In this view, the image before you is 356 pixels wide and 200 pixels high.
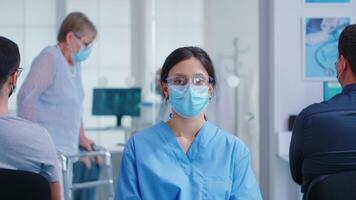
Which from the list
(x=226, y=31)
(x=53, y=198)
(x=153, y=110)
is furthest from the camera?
(x=153, y=110)

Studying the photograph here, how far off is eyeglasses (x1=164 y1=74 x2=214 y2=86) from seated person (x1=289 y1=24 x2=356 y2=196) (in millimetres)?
336

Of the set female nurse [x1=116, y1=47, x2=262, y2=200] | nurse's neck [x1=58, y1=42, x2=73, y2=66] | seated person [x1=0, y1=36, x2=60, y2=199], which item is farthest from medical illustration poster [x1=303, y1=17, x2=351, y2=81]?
seated person [x1=0, y1=36, x2=60, y2=199]

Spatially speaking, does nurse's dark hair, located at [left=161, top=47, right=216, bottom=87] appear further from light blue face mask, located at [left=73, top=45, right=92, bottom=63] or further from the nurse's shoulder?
light blue face mask, located at [left=73, top=45, right=92, bottom=63]

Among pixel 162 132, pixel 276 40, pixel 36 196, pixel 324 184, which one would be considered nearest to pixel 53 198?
pixel 36 196

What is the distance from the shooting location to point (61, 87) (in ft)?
9.40

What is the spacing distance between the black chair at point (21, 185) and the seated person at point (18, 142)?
119 mm

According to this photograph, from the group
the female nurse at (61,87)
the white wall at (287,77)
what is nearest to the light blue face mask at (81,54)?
the female nurse at (61,87)

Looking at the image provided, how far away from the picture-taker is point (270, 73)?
339cm

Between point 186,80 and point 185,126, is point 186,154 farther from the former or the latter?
point 186,80

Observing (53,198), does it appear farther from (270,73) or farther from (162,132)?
(270,73)

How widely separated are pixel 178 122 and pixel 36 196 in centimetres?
50

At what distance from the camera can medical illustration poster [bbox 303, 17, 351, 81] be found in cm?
332

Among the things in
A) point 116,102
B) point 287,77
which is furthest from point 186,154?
point 116,102

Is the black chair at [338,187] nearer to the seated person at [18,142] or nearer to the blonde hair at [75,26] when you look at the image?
the seated person at [18,142]
